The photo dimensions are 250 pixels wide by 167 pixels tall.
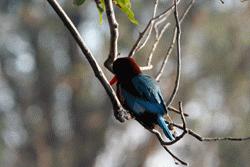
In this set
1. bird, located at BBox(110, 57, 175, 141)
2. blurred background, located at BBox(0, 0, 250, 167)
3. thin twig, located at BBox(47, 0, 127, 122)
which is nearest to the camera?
thin twig, located at BBox(47, 0, 127, 122)

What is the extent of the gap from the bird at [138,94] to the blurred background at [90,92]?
37.0 feet

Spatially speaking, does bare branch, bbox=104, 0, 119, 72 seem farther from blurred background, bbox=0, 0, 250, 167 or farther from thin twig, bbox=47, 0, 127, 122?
blurred background, bbox=0, 0, 250, 167

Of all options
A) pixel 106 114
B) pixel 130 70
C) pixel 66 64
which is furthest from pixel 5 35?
pixel 130 70

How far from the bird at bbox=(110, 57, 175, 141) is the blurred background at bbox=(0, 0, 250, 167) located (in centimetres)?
1129

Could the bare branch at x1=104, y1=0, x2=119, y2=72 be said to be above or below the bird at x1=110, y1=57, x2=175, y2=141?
above

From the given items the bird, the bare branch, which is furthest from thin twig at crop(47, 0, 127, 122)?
the bird

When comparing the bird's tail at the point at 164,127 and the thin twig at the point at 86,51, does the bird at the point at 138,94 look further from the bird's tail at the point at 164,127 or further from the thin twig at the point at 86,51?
the thin twig at the point at 86,51

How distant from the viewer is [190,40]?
16.6 m

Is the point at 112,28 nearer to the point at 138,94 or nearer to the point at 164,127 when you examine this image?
the point at 164,127

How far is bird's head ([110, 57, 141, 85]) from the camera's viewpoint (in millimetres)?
4062

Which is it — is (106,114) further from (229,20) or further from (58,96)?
(229,20)

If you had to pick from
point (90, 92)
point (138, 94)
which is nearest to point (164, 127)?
point (138, 94)

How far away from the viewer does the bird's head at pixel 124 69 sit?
13.3ft

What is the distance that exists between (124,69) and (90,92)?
13152 mm
